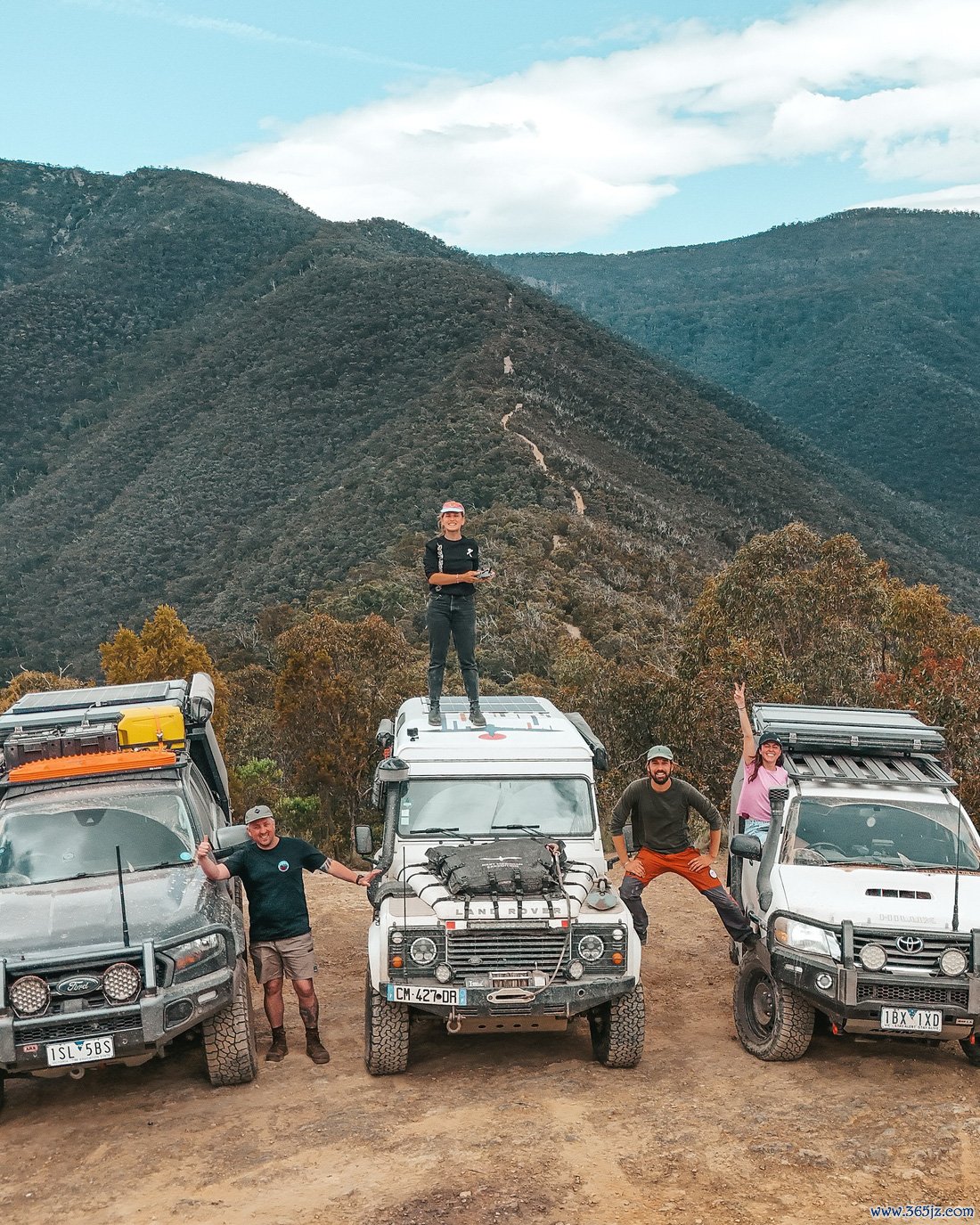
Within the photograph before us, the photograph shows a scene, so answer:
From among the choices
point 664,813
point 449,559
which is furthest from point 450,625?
point 664,813

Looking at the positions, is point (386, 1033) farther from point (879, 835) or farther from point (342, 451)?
point (342, 451)

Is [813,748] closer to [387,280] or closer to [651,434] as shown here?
[651,434]

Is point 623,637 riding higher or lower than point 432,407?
lower

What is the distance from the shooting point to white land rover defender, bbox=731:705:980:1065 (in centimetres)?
772

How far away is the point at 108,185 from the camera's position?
15138 centimetres

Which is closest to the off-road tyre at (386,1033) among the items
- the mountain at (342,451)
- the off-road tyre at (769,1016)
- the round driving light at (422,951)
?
the round driving light at (422,951)

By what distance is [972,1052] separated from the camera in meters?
8.30

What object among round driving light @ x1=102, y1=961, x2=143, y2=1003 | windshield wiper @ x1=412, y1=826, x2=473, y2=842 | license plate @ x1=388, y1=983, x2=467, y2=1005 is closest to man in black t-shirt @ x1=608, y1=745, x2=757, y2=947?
windshield wiper @ x1=412, y1=826, x2=473, y2=842

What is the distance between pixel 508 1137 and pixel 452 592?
596 centimetres

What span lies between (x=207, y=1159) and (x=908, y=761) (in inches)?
258

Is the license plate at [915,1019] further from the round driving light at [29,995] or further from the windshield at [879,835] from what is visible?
the round driving light at [29,995]

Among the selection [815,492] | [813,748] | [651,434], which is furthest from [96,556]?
[813,748]

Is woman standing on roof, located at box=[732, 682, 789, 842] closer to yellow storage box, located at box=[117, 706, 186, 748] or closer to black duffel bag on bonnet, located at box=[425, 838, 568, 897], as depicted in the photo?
black duffel bag on bonnet, located at box=[425, 838, 568, 897]

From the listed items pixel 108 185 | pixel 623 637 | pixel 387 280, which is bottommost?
pixel 623 637
